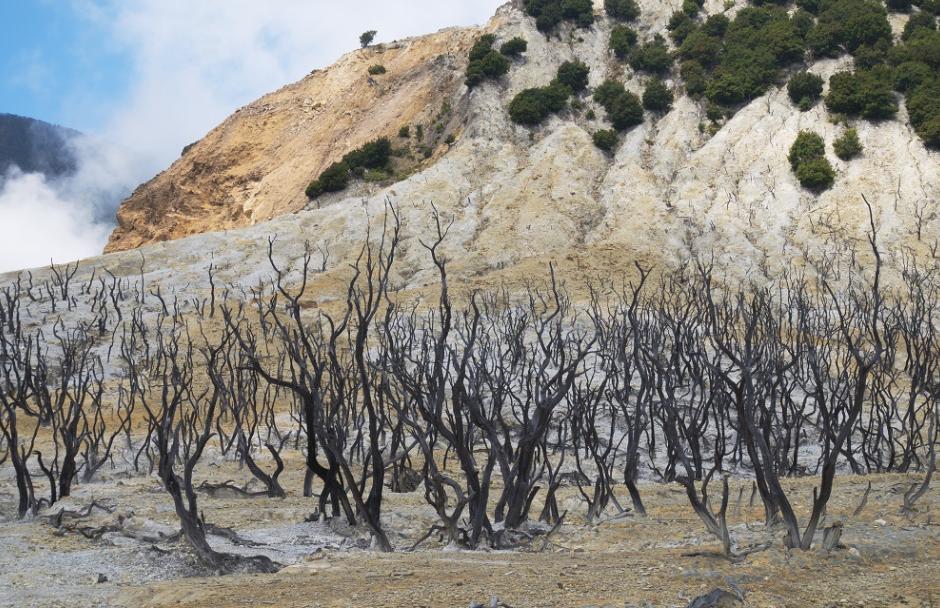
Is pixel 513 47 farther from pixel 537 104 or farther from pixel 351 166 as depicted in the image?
pixel 351 166

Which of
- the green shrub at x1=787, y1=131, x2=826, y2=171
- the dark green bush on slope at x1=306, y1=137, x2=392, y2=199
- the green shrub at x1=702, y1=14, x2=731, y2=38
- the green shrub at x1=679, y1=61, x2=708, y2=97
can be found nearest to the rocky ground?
the green shrub at x1=787, y1=131, x2=826, y2=171

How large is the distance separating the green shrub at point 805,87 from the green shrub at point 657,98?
6.76 m

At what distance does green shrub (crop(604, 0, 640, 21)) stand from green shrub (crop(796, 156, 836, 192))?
21218 mm

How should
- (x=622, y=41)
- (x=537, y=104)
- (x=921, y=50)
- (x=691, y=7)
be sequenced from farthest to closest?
(x=691, y=7) < (x=622, y=41) < (x=537, y=104) < (x=921, y=50)

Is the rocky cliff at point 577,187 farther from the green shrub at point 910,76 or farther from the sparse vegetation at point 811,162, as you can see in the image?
the green shrub at point 910,76

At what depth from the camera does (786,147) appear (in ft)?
145

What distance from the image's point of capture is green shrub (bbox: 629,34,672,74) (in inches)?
2100

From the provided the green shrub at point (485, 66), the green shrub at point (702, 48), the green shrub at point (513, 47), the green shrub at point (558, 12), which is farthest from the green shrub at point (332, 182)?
the green shrub at point (702, 48)

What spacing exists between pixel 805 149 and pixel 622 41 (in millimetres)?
17418

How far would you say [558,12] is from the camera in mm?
58188

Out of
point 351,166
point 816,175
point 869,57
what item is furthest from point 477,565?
point 869,57

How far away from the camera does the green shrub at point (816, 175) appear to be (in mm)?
41531

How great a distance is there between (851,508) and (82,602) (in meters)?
8.18

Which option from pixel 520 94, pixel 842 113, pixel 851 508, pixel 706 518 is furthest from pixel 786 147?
pixel 706 518
